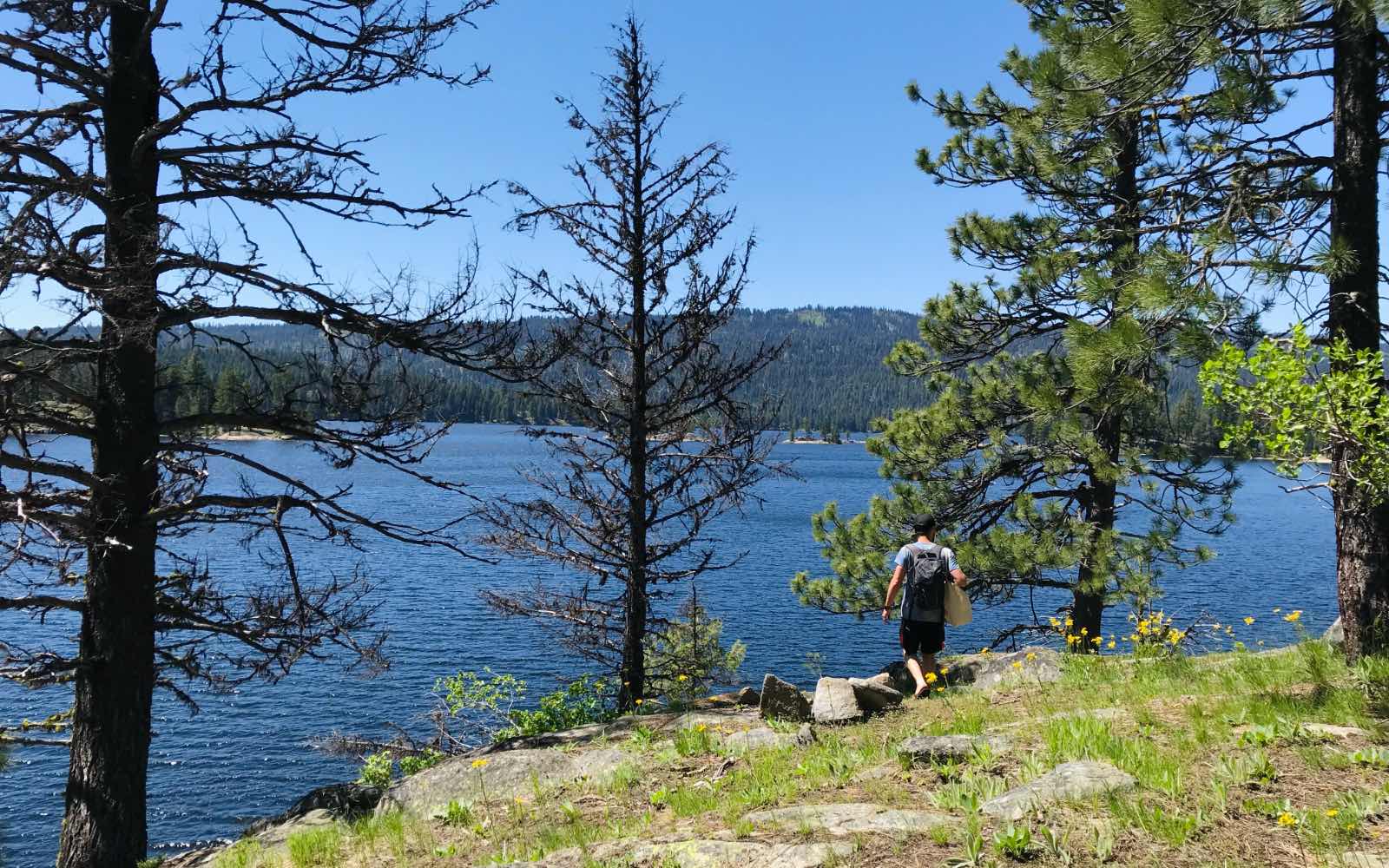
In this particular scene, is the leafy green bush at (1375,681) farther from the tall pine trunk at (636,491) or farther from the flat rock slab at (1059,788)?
the tall pine trunk at (636,491)

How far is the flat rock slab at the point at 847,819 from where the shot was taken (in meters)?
4.71

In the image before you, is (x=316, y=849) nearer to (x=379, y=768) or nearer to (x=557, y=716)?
(x=557, y=716)

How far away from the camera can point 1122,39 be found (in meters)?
7.46

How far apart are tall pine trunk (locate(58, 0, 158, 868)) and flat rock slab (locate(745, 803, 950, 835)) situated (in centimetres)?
572

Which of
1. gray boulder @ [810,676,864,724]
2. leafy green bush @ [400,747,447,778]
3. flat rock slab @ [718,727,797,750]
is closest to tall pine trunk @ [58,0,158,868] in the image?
leafy green bush @ [400,747,447,778]

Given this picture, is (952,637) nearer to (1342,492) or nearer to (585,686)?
(585,686)

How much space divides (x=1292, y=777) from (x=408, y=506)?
180 feet

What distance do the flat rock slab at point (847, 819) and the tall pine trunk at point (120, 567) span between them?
18.8 ft

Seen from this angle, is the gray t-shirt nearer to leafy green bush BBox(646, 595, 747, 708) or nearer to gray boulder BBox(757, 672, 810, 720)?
gray boulder BBox(757, 672, 810, 720)

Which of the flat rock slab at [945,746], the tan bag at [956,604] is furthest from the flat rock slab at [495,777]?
the tan bag at [956,604]

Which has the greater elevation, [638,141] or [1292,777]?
[638,141]

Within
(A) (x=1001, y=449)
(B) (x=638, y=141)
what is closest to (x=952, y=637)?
(A) (x=1001, y=449)

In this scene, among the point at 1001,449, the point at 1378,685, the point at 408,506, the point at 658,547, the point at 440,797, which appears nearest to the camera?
the point at 1378,685

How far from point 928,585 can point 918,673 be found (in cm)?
93
